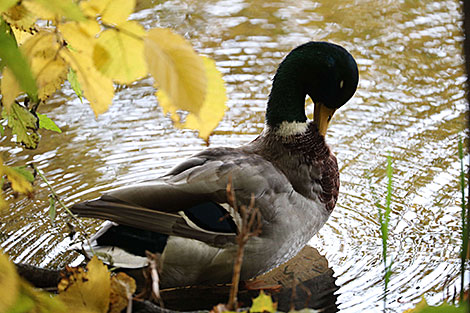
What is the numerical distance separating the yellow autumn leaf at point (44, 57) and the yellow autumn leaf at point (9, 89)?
70 mm

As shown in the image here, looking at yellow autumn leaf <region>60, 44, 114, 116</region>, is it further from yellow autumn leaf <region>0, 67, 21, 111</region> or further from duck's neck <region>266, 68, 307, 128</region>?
duck's neck <region>266, 68, 307, 128</region>

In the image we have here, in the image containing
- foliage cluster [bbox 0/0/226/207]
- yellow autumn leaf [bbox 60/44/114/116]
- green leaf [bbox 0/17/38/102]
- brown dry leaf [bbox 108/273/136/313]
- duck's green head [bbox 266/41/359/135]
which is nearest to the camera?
green leaf [bbox 0/17/38/102]

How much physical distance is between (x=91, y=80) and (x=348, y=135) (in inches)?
127

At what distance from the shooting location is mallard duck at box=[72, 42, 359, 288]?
2695mm

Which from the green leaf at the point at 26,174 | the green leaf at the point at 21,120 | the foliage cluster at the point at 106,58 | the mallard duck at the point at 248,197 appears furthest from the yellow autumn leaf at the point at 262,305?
the mallard duck at the point at 248,197

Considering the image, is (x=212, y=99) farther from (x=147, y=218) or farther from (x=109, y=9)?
(x=147, y=218)

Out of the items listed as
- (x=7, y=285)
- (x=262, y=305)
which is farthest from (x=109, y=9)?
(x=262, y=305)

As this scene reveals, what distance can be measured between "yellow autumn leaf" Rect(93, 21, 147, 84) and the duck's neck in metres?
1.94

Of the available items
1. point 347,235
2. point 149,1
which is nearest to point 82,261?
point 347,235

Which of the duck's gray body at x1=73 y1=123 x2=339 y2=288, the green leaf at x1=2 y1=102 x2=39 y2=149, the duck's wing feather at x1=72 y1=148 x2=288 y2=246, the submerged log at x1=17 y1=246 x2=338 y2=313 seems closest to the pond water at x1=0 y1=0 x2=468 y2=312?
the submerged log at x1=17 y1=246 x2=338 y2=313

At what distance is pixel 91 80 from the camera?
52.8 inches

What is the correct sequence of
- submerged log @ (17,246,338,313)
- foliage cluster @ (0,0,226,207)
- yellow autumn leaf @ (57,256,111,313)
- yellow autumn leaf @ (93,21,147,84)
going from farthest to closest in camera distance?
submerged log @ (17,246,338,313) < yellow autumn leaf @ (57,256,111,313) < yellow autumn leaf @ (93,21,147,84) < foliage cluster @ (0,0,226,207)

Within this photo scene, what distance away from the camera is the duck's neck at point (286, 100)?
10.3 feet

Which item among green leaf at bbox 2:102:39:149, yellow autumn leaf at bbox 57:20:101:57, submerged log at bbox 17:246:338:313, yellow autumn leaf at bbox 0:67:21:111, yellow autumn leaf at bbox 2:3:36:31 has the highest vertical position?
yellow autumn leaf at bbox 2:3:36:31
